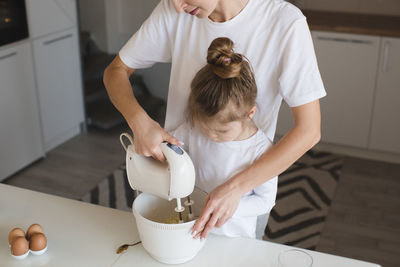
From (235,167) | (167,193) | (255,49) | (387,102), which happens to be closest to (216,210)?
(167,193)

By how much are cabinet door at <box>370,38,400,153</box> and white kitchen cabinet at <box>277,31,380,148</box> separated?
1.7 inches

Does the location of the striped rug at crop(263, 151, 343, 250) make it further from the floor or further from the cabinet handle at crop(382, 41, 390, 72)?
the cabinet handle at crop(382, 41, 390, 72)

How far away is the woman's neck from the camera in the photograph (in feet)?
4.43

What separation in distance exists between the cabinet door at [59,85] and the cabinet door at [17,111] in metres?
0.11

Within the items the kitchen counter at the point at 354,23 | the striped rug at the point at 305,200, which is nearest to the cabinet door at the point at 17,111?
the striped rug at the point at 305,200

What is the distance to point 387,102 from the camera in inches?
134

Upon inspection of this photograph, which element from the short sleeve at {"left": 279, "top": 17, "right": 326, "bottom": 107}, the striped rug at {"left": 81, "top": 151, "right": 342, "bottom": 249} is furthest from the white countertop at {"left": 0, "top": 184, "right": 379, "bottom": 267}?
the striped rug at {"left": 81, "top": 151, "right": 342, "bottom": 249}

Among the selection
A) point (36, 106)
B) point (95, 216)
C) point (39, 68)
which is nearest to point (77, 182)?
point (36, 106)

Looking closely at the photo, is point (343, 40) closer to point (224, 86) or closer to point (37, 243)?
point (224, 86)

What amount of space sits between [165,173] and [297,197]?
203 centimetres

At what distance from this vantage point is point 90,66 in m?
3.96

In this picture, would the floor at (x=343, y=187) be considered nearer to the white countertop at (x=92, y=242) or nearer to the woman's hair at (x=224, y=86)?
the white countertop at (x=92, y=242)

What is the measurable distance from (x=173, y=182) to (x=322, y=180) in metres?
2.30

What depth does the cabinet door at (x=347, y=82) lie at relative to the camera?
3346 mm
